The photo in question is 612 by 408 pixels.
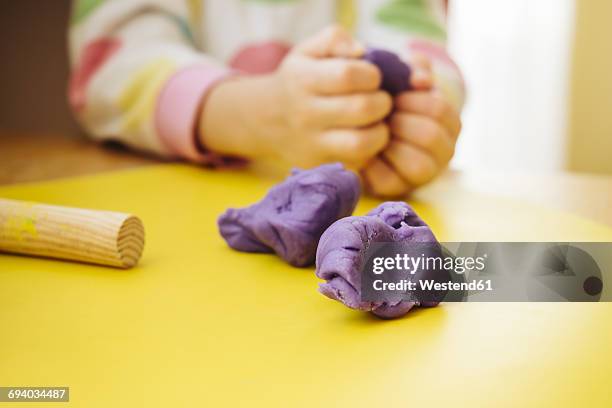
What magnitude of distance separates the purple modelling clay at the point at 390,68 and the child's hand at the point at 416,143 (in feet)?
0.04

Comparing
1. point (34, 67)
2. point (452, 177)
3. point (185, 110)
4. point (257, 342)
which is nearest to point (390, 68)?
point (452, 177)

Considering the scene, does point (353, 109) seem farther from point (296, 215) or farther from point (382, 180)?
point (296, 215)

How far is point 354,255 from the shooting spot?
33 cm

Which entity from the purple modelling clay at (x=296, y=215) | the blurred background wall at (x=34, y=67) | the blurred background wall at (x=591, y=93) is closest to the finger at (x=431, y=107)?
the purple modelling clay at (x=296, y=215)

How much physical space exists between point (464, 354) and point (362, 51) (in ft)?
1.32

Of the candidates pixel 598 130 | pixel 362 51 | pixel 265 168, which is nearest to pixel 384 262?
pixel 362 51

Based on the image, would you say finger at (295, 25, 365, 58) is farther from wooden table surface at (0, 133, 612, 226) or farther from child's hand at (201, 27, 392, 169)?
wooden table surface at (0, 133, 612, 226)

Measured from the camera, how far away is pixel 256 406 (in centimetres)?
27

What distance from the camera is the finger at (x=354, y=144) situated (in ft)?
2.10

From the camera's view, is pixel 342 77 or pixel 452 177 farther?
pixel 452 177

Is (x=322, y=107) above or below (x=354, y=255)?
above

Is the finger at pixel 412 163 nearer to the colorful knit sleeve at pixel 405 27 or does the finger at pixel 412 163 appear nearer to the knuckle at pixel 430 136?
the knuckle at pixel 430 136

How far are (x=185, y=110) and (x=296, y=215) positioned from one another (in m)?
0.45

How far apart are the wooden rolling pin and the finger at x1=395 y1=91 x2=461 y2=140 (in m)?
0.32
